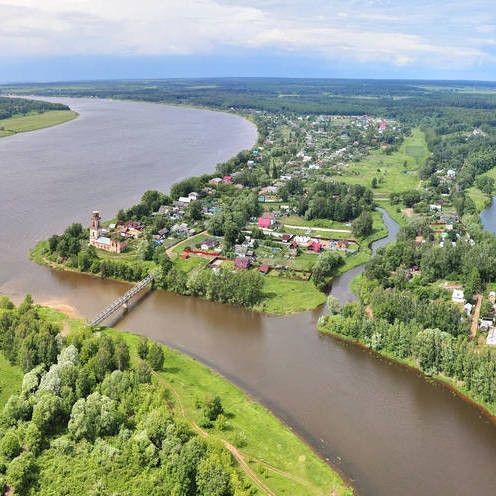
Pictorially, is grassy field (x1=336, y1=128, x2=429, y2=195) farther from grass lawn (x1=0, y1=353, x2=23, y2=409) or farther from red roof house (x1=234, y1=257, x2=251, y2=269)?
grass lawn (x1=0, y1=353, x2=23, y2=409)

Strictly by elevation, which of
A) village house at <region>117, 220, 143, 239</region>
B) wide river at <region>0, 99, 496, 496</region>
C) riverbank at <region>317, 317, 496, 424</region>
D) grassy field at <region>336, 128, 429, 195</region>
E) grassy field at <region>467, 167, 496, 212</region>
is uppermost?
grassy field at <region>336, 128, 429, 195</region>

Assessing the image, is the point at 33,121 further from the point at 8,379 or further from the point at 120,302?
the point at 8,379

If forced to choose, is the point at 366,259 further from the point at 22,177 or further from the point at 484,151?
the point at 484,151

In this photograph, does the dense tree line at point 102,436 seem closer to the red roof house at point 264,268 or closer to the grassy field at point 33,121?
the red roof house at point 264,268

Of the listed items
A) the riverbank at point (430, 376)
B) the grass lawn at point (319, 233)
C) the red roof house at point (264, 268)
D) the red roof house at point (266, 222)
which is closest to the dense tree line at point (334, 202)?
the grass lawn at point (319, 233)

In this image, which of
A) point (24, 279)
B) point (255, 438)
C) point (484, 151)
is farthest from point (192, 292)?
point (484, 151)

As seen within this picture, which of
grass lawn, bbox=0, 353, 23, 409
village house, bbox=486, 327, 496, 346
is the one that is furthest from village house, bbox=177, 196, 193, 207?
village house, bbox=486, 327, 496, 346
